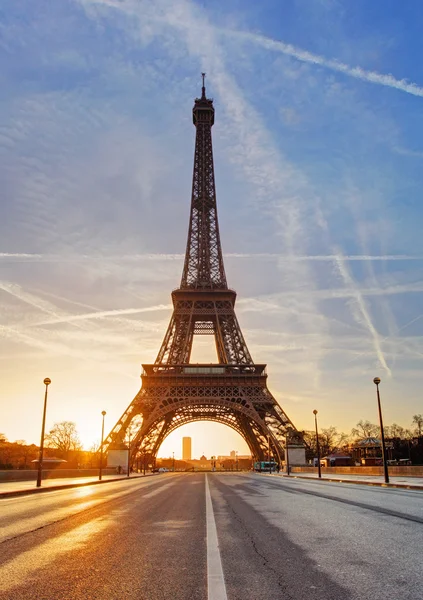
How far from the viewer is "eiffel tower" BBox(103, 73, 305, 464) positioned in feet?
211

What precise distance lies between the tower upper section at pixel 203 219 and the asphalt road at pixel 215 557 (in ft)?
206

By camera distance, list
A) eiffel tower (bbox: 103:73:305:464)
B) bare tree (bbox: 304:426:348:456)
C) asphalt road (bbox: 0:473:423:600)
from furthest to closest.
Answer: bare tree (bbox: 304:426:348:456)
eiffel tower (bbox: 103:73:305:464)
asphalt road (bbox: 0:473:423:600)

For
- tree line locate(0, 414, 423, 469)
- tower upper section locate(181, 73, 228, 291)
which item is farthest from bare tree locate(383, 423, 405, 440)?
tower upper section locate(181, 73, 228, 291)

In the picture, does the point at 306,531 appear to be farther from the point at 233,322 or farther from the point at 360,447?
the point at 360,447

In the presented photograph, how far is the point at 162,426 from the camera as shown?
72125mm

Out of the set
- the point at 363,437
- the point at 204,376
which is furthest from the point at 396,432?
the point at 204,376

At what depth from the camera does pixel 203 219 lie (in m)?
78.6

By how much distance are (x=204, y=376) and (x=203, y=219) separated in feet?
83.2

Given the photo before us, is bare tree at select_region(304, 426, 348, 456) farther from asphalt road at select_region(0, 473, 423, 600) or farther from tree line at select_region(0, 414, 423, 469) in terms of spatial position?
asphalt road at select_region(0, 473, 423, 600)

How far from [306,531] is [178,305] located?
64.3 m

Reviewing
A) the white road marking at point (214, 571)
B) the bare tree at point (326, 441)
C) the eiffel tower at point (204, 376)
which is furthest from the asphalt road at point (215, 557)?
the bare tree at point (326, 441)

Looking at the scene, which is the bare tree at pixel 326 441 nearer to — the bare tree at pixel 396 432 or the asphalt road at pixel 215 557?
the bare tree at pixel 396 432

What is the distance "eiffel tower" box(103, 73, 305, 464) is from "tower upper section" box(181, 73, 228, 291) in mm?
147

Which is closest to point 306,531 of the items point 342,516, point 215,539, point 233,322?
point 215,539
